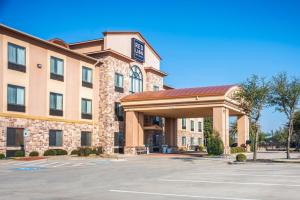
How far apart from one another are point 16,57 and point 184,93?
55.5 feet

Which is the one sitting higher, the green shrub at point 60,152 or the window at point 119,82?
the window at point 119,82

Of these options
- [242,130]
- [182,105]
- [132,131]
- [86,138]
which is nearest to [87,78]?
[86,138]

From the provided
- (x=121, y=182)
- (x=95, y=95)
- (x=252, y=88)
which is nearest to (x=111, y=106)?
(x=95, y=95)

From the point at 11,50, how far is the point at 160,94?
16.3 meters

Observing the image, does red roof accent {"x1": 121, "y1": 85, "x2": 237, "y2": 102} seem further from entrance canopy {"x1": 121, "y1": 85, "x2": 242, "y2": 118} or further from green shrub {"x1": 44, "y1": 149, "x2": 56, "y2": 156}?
green shrub {"x1": 44, "y1": 149, "x2": 56, "y2": 156}

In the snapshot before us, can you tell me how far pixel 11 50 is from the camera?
32.1 m

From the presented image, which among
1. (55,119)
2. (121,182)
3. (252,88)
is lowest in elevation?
(121,182)

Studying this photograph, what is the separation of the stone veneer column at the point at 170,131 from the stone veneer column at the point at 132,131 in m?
9.63

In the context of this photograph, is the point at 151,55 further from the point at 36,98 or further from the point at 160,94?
the point at 36,98

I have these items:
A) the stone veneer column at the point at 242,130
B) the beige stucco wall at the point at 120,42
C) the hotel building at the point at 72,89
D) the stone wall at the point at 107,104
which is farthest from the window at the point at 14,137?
the stone veneer column at the point at 242,130

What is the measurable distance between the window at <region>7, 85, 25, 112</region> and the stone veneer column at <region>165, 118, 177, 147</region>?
2397 centimetres

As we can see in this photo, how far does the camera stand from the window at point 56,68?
36.7 m

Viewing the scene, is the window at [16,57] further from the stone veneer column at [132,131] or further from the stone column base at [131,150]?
the stone column base at [131,150]

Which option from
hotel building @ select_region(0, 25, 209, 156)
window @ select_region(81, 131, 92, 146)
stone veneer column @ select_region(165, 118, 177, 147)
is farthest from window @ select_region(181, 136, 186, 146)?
window @ select_region(81, 131, 92, 146)
